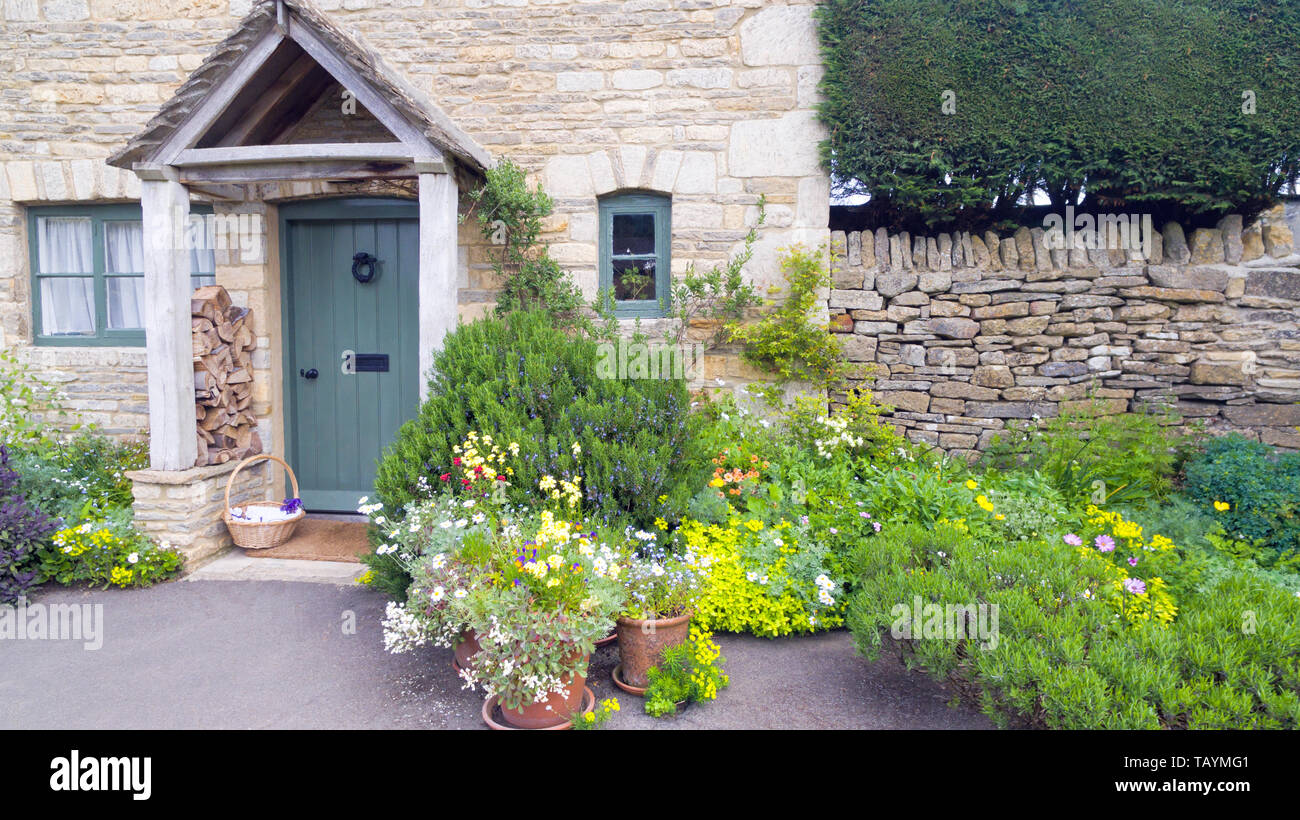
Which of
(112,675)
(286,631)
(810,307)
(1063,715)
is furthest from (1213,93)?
(112,675)

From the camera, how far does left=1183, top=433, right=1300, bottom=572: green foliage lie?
4.62 meters

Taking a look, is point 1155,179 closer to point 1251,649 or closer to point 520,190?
point 1251,649

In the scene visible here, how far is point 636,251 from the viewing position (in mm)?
6039

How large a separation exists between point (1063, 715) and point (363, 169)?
4849 millimetres

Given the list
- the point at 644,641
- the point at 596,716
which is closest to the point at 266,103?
the point at 644,641

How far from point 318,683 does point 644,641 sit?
1.58 meters

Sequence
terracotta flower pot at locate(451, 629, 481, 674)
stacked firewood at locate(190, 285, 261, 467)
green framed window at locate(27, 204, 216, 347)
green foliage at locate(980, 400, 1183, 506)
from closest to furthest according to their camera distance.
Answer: terracotta flower pot at locate(451, 629, 481, 674) → green foliage at locate(980, 400, 1183, 506) → stacked firewood at locate(190, 285, 261, 467) → green framed window at locate(27, 204, 216, 347)

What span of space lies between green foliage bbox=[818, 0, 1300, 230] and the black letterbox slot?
3.87 metres

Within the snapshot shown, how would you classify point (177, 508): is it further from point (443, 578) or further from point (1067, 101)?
point (1067, 101)

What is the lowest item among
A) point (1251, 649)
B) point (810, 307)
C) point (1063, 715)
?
point (1063, 715)

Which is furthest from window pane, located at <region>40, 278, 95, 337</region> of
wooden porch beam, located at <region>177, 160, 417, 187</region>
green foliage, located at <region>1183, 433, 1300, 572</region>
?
green foliage, located at <region>1183, 433, 1300, 572</region>

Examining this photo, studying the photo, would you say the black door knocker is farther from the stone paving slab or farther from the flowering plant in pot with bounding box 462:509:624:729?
the flowering plant in pot with bounding box 462:509:624:729

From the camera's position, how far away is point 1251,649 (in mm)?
2797

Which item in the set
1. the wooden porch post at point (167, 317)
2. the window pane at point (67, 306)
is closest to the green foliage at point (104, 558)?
the wooden porch post at point (167, 317)
